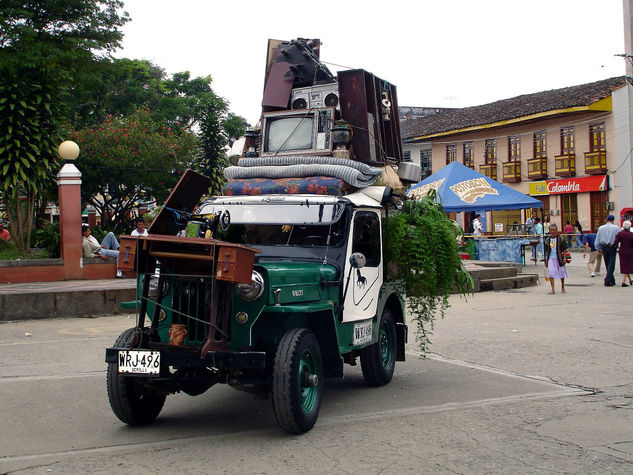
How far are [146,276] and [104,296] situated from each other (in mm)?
8840

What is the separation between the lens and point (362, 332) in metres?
7.16

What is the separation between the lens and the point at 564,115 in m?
43.3

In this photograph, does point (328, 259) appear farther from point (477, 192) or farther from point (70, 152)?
point (477, 192)

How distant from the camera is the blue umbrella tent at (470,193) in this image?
2480 cm

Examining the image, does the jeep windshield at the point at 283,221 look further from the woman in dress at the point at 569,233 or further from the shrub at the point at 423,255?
the woman in dress at the point at 569,233

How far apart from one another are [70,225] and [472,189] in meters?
14.0

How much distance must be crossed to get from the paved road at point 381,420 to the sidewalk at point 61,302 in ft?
8.78

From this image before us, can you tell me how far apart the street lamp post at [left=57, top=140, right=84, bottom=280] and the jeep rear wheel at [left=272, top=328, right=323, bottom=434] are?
522 inches

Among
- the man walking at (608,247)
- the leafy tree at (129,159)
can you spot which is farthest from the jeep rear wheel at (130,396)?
the leafy tree at (129,159)

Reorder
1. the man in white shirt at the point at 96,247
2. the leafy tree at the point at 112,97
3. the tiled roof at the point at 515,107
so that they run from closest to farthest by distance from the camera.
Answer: the man in white shirt at the point at 96,247, the leafy tree at the point at 112,97, the tiled roof at the point at 515,107

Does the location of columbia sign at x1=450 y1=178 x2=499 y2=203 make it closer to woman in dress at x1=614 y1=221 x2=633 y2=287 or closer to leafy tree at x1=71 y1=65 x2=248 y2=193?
woman in dress at x1=614 y1=221 x2=633 y2=287

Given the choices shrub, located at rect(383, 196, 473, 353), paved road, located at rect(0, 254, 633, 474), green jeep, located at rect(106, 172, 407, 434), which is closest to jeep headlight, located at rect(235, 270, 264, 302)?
green jeep, located at rect(106, 172, 407, 434)

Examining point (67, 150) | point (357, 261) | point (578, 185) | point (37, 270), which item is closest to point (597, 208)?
point (578, 185)

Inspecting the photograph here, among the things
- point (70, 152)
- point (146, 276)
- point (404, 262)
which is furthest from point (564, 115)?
point (146, 276)
